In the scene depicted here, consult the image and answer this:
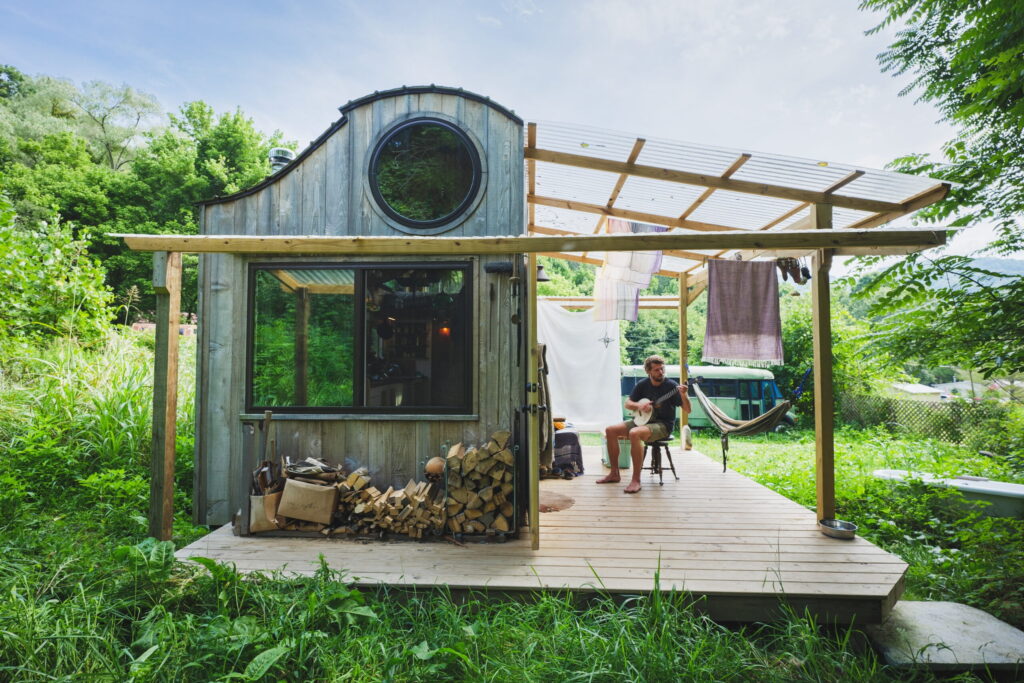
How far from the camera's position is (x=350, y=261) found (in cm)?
399

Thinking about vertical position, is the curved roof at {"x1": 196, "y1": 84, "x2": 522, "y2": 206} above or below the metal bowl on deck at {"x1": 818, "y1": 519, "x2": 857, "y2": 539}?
above

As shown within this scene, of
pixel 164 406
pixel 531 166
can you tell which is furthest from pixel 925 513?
pixel 164 406

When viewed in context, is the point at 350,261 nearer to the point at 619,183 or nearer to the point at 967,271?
the point at 619,183

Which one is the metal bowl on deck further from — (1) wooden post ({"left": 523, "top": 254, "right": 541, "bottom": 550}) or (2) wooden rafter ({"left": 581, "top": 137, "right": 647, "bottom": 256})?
(2) wooden rafter ({"left": 581, "top": 137, "right": 647, "bottom": 256})

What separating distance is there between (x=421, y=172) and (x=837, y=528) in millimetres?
4187

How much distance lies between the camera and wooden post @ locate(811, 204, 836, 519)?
11.9 ft

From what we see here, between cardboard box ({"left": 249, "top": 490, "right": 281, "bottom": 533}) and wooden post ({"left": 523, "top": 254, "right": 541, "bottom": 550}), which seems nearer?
wooden post ({"left": 523, "top": 254, "right": 541, "bottom": 550})

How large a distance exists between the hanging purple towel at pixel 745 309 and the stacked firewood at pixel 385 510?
269cm

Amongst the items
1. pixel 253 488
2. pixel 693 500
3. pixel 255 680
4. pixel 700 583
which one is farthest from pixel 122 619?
pixel 693 500

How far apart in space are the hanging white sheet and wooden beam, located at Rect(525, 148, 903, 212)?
3.65 m

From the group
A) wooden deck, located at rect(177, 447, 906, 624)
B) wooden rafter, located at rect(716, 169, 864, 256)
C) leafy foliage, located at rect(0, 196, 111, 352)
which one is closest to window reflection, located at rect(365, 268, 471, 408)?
wooden deck, located at rect(177, 447, 906, 624)

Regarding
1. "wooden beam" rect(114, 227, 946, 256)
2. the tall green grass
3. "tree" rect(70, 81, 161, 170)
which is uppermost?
"tree" rect(70, 81, 161, 170)

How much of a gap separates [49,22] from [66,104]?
14.8 feet

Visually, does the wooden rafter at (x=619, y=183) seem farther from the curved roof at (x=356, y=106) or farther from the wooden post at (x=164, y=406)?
the wooden post at (x=164, y=406)
